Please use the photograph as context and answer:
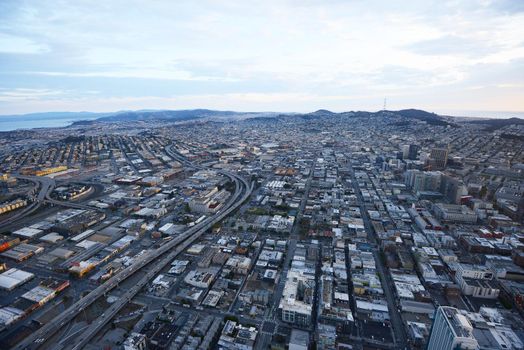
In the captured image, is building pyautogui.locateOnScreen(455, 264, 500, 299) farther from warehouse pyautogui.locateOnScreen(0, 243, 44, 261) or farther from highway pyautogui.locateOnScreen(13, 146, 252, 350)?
warehouse pyautogui.locateOnScreen(0, 243, 44, 261)

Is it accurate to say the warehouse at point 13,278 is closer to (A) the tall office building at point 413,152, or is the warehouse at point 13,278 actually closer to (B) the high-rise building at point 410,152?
(B) the high-rise building at point 410,152

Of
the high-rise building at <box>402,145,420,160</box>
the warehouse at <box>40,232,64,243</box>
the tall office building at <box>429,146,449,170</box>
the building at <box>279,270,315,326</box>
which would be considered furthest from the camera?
the high-rise building at <box>402,145,420,160</box>

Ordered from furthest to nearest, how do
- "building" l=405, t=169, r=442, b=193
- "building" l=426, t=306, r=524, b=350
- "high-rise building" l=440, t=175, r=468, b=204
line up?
1. "building" l=405, t=169, r=442, b=193
2. "high-rise building" l=440, t=175, r=468, b=204
3. "building" l=426, t=306, r=524, b=350

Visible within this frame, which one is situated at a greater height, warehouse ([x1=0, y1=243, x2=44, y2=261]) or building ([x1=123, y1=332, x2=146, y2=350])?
building ([x1=123, y1=332, x2=146, y2=350])

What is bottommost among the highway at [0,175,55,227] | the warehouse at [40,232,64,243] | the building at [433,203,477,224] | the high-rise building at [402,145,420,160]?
the highway at [0,175,55,227]

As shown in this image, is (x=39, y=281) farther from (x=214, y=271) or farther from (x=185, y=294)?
(x=214, y=271)

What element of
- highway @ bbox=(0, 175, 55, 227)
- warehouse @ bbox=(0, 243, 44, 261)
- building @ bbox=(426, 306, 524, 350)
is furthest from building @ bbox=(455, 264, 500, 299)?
highway @ bbox=(0, 175, 55, 227)

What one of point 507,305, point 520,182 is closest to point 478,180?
point 520,182
